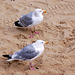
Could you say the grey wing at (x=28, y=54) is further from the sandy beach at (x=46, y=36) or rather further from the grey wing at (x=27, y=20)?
the grey wing at (x=27, y=20)

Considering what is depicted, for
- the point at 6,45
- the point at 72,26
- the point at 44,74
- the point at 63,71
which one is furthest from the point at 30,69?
the point at 72,26

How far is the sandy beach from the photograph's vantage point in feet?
13.1

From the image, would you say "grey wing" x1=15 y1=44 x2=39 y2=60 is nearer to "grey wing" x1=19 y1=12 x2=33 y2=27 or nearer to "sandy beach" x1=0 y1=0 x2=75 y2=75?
"sandy beach" x1=0 y1=0 x2=75 y2=75

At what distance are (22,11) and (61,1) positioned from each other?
5.09 feet

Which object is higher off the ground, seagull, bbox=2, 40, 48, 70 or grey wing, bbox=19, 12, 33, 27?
grey wing, bbox=19, 12, 33, 27

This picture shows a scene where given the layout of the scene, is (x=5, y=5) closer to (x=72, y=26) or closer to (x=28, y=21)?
(x=28, y=21)

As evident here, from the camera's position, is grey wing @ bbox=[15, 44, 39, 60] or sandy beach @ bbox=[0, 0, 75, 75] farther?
sandy beach @ bbox=[0, 0, 75, 75]

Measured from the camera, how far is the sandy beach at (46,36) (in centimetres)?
400

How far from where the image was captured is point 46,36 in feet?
16.9

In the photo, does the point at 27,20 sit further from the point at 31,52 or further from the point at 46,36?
the point at 31,52

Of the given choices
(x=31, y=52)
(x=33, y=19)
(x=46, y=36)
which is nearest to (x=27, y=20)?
(x=33, y=19)

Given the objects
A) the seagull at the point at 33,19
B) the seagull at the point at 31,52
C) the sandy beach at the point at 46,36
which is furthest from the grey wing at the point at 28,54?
the seagull at the point at 33,19

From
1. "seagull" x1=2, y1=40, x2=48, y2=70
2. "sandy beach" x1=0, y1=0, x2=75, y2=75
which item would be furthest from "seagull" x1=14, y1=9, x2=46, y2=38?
"seagull" x1=2, y1=40, x2=48, y2=70

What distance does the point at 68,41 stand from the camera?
15.7 ft
